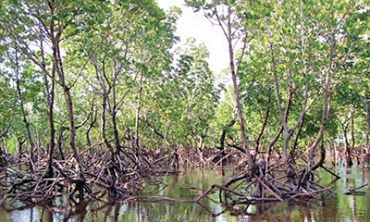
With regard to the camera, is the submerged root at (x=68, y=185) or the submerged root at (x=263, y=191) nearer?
the submerged root at (x=263, y=191)

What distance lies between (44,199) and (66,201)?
54 centimetres

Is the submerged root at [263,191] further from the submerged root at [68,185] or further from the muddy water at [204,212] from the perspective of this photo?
the submerged root at [68,185]

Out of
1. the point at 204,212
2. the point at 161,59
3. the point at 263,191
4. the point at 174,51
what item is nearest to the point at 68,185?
the point at 204,212

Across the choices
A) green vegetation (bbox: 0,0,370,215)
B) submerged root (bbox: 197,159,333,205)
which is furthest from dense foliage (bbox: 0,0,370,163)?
submerged root (bbox: 197,159,333,205)

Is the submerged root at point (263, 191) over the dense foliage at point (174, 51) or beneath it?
beneath

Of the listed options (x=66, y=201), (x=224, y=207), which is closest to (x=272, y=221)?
(x=224, y=207)

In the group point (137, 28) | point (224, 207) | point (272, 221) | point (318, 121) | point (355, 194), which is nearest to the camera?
point (272, 221)

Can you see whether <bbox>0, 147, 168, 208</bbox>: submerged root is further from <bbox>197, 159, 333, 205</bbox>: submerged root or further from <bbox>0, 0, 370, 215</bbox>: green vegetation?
<bbox>197, 159, 333, 205</bbox>: submerged root

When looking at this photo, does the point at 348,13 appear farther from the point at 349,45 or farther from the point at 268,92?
the point at 268,92

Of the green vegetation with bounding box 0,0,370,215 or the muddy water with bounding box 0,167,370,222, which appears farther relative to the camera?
the green vegetation with bounding box 0,0,370,215

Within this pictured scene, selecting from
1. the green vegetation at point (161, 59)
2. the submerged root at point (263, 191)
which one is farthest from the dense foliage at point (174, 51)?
the submerged root at point (263, 191)

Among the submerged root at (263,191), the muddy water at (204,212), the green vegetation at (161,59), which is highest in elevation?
the green vegetation at (161,59)

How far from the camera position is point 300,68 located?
11328mm

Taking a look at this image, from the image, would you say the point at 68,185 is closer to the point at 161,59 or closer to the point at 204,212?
the point at 204,212
